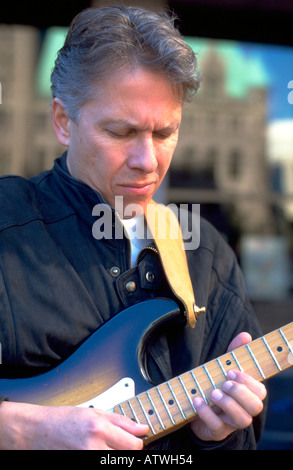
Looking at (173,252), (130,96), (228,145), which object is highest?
(130,96)

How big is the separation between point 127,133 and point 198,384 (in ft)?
2.11

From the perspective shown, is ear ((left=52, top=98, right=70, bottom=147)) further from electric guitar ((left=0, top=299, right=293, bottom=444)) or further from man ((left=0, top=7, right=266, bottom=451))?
electric guitar ((left=0, top=299, right=293, bottom=444))

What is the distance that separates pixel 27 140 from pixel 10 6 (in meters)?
1.17

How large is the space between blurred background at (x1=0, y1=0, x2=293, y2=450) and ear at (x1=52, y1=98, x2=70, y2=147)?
2758mm

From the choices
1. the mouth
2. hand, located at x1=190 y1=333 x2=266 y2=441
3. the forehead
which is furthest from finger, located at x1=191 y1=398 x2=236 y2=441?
the forehead

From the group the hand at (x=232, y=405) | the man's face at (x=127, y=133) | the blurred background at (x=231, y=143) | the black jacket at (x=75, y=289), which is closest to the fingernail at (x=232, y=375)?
the hand at (x=232, y=405)

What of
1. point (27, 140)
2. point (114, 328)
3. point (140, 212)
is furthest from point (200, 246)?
point (27, 140)

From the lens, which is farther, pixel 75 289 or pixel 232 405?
pixel 75 289

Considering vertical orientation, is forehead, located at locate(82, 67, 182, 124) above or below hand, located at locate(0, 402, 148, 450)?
above

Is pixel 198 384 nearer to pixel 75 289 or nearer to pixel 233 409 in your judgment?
pixel 233 409

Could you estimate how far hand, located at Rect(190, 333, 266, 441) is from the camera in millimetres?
1202

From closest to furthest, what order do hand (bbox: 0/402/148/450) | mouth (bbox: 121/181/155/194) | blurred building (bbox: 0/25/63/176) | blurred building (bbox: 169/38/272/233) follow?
hand (bbox: 0/402/148/450), mouth (bbox: 121/181/155/194), blurred building (bbox: 0/25/63/176), blurred building (bbox: 169/38/272/233)

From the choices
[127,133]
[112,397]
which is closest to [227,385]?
[112,397]

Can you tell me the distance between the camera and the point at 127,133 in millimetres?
1326
